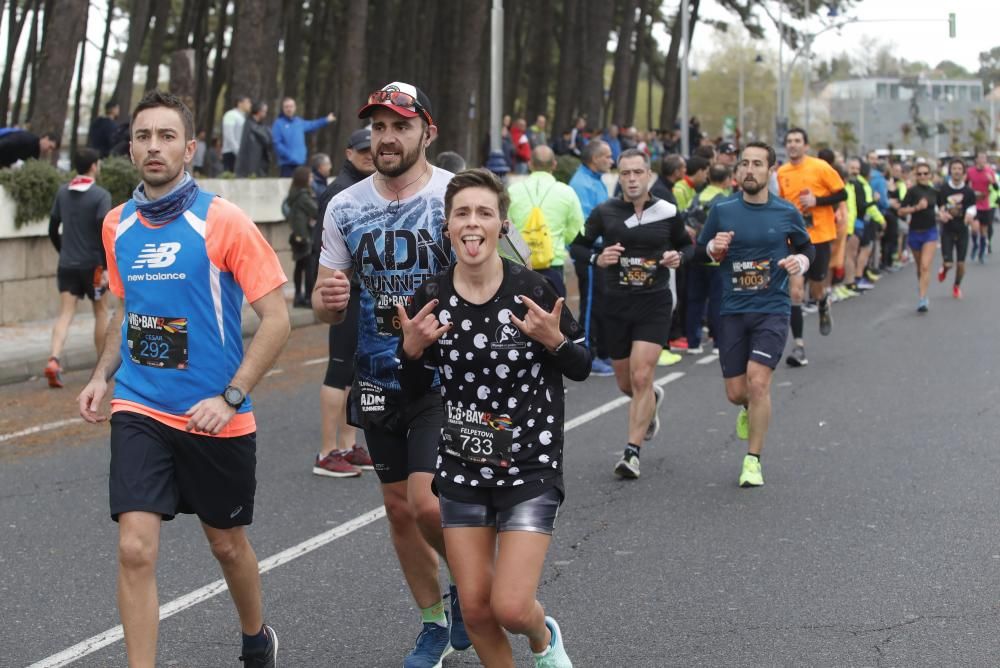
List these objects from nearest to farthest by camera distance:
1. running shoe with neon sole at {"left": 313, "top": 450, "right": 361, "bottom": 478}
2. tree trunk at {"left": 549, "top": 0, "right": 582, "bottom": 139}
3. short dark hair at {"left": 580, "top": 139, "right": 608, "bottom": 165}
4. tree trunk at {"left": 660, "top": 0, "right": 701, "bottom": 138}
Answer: running shoe with neon sole at {"left": 313, "top": 450, "right": 361, "bottom": 478}, short dark hair at {"left": 580, "top": 139, "right": 608, "bottom": 165}, tree trunk at {"left": 549, "top": 0, "right": 582, "bottom": 139}, tree trunk at {"left": 660, "top": 0, "right": 701, "bottom": 138}

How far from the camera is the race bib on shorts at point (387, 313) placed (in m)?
5.59

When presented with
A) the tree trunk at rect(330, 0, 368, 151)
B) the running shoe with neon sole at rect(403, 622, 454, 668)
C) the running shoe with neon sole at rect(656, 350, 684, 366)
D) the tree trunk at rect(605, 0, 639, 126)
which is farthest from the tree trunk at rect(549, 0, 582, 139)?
the running shoe with neon sole at rect(403, 622, 454, 668)

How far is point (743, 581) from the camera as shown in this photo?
6867 mm

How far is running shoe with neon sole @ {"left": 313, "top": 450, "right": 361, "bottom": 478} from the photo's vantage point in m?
9.46

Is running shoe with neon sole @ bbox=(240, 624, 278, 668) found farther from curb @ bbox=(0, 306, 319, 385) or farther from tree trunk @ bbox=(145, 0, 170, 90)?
tree trunk @ bbox=(145, 0, 170, 90)

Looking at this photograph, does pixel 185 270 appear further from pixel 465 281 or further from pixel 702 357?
pixel 702 357

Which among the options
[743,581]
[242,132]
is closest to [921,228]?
[242,132]

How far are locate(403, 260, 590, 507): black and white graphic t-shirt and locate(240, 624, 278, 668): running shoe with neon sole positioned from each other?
0.92 meters

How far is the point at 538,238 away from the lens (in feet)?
43.2

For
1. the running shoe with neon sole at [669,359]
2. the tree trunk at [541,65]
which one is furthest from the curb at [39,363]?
the tree trunk at [541,65]

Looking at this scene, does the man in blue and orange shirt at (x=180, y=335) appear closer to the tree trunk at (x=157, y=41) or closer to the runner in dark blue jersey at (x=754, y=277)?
the runner in dark blue jersey at (x=754, y=277)

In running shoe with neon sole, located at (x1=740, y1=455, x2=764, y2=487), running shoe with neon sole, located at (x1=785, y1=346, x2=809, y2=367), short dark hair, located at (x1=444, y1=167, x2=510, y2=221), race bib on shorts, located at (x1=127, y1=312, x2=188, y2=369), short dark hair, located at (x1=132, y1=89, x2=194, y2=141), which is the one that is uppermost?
short dark hair, located at (x1=132, y1=89, x2=194, y2=141)

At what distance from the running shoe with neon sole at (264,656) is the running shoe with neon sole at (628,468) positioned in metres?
4.24

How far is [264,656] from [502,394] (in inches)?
51.3
